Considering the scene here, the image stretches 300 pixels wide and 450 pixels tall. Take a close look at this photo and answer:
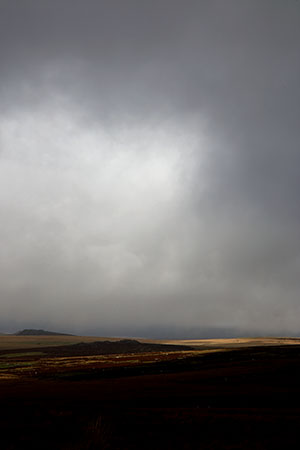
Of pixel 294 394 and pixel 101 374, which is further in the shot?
pixel 101 374

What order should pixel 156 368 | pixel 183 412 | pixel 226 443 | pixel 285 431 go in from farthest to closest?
pixel 156 368, pixel 183 412, pixel 285 431, pixel 226 443

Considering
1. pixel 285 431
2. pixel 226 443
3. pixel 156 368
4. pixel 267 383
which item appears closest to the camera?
pixel 226 443

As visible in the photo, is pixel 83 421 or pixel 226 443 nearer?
pixel 226 443

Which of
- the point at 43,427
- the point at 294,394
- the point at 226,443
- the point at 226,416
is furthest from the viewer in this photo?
the point at 294,394

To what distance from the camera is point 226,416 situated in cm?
1983

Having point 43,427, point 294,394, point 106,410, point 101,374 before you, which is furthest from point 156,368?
point 43,427

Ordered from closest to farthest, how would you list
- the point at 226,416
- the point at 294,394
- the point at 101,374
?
1. the point at 226,416
2. the point at 294,394
3. the point at 101,374

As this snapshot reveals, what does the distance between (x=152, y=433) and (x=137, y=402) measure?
9730mm

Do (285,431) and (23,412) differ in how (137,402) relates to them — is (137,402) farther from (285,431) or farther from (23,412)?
(285,431)

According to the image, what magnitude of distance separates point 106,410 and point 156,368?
43.3 meters

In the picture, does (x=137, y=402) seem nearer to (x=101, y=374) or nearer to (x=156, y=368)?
(x=101, y=374)

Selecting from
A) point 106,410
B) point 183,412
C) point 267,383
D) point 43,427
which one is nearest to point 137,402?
point 106,410

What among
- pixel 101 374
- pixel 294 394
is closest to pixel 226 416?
pixel 294 394

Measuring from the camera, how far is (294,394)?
28.8 meters
